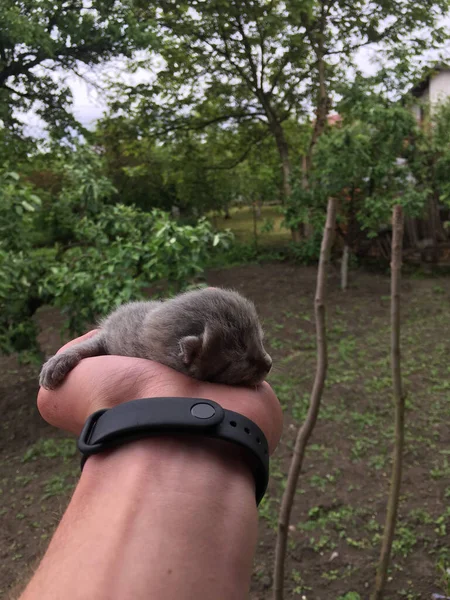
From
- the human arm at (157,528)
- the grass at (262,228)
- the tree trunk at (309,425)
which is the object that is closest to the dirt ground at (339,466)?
the tree trunk at (309,425)

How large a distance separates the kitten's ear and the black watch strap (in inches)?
24.4

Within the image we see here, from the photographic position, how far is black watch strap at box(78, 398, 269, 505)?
1.45 meters

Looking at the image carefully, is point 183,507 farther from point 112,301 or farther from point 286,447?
point 286,447

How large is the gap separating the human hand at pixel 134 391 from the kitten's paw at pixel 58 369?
65 millimetres

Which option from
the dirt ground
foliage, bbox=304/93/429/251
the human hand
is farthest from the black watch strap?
foliage, bbox=304/93/429/251

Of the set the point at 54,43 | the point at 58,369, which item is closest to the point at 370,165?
the point at 54,43

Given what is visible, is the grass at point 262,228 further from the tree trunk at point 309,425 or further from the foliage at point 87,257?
the tree trunk at point 309,425

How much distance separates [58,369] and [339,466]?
379cm

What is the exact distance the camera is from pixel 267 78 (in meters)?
13.4

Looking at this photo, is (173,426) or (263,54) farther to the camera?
(263,54)

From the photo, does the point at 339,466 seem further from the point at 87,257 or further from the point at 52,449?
the point at 87,257

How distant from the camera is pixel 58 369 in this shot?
2.27 metres

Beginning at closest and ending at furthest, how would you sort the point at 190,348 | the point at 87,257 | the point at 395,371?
the point at 190,348, the point at 395,371, the point at 87,257

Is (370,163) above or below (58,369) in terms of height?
above
